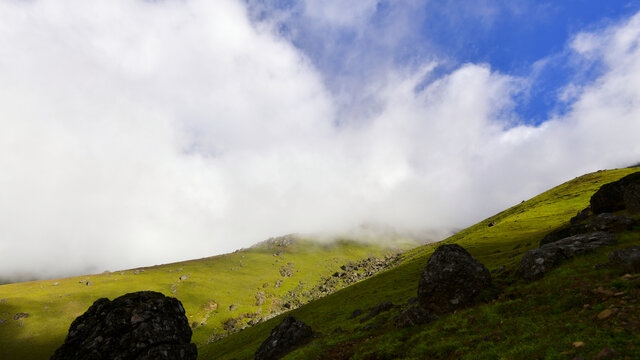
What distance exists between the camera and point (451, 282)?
35000 millimetres

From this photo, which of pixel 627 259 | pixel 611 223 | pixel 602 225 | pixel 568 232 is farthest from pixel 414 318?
pixel 611 223

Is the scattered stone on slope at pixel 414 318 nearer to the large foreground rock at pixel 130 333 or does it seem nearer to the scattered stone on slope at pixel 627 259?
the scattered stone on slope at pixel 627 259

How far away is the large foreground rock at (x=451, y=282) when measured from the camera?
33969mm

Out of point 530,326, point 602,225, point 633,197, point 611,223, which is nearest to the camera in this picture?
point 530,326

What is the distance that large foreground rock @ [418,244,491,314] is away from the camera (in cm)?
3397

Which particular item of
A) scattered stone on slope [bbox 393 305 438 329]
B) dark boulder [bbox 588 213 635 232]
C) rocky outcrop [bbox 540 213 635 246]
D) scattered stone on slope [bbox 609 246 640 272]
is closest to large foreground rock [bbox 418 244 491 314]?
scattered stone on slope [bbox 393 305 438 329]

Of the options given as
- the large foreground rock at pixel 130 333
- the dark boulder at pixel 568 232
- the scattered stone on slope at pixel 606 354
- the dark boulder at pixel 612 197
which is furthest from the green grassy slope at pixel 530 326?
the dark boulder at pixel 612 197

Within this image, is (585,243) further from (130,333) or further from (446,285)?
(130,333)

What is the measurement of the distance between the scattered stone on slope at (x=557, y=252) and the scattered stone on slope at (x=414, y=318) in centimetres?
1272

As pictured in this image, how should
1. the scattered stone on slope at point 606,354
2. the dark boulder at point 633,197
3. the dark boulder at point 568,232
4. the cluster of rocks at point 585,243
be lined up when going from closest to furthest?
the scattered stone on slope at point 606,354 < the cluster of rocks at point 585,243 < the dark boulder at point 568,232 < the dark boulder at point 633,197

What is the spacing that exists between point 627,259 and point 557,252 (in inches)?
313

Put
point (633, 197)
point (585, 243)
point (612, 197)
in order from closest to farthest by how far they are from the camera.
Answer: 1. point (585, 243)
2. point (633, 197)
3. point (612, 197)

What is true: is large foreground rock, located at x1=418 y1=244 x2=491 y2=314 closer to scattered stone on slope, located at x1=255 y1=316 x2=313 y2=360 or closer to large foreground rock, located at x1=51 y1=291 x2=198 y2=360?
scattered stone on slope, located at x1=255 y1=316 x2=313 y2=360

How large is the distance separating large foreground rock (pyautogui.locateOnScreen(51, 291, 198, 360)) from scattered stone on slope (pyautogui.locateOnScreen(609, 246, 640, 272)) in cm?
4489
